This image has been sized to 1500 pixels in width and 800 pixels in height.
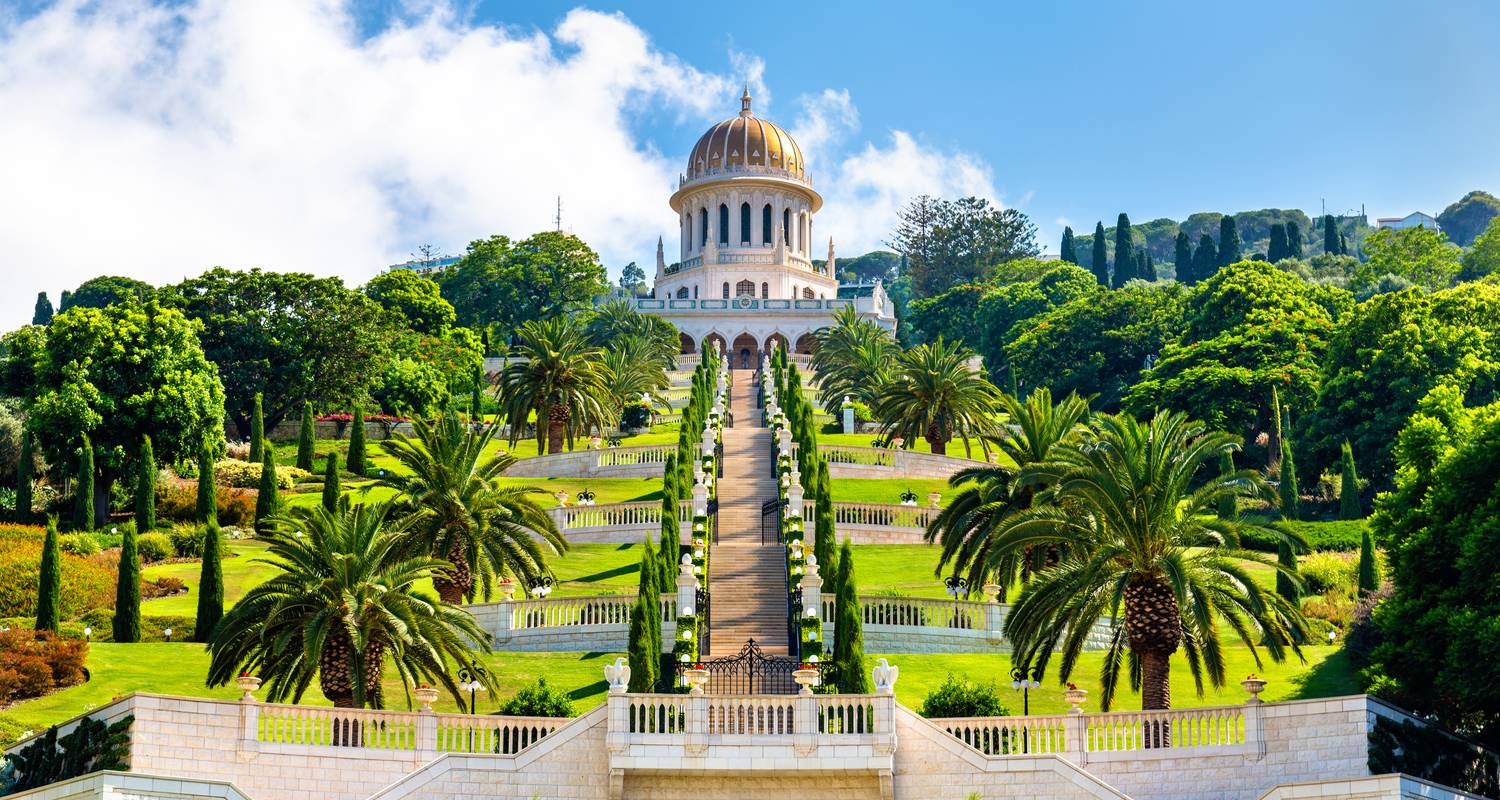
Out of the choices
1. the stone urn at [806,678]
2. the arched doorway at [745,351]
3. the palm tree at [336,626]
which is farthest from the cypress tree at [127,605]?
the arched doorway at [745,351]

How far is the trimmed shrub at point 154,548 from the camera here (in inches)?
2000

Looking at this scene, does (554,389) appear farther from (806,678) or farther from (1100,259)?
(1100,259)

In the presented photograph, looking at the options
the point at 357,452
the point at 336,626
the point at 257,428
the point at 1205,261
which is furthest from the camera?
the point at 1205,261

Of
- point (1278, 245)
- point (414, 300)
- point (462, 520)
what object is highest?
point (1278, 245)

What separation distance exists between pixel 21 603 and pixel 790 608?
20.3 meters

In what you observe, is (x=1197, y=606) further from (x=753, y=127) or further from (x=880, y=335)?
(x=753, y=127)

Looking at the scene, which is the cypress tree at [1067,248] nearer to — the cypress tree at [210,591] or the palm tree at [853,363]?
the palm tree at [853,363]

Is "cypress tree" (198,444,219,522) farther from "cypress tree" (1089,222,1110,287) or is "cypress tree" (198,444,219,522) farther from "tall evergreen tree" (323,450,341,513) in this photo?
"cypress tree" (1089,222,1110,287)

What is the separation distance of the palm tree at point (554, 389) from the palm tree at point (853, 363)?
40.8ft

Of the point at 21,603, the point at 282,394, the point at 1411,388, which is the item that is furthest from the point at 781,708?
the point at 282,394

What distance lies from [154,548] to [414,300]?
162 ft

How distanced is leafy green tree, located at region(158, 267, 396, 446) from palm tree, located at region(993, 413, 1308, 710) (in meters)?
50.1

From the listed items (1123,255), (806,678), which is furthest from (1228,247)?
(806,678)

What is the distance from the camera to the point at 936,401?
59.8 meters
